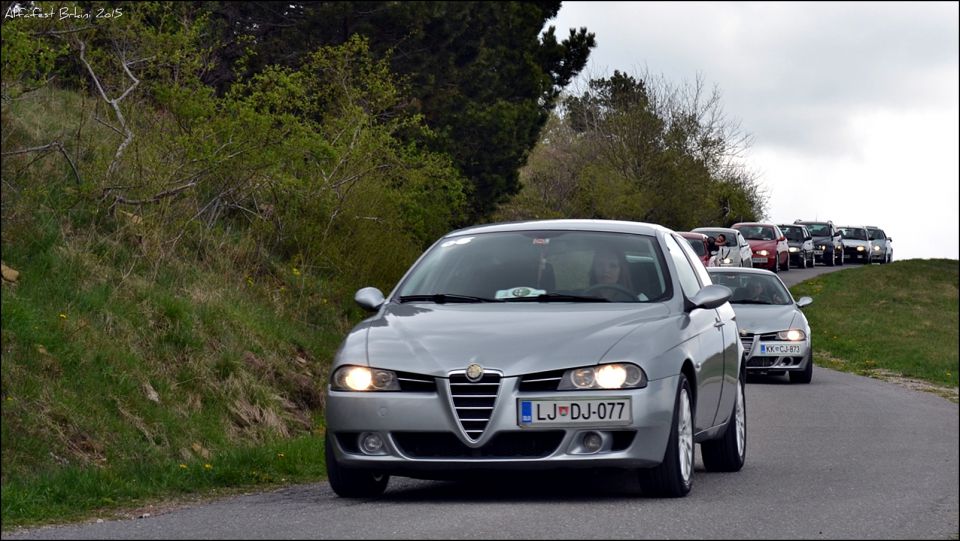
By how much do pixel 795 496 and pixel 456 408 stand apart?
219 cm

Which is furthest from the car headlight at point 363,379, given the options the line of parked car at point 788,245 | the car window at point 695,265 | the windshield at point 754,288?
the line of parked car at point 788,245

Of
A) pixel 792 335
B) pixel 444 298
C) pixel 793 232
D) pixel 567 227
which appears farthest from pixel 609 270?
pixel 793 232

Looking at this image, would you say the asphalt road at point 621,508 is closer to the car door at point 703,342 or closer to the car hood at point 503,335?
the car door at point 703,342

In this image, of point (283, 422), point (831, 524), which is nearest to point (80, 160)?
point (283, 422)

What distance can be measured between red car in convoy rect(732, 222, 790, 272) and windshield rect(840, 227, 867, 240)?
18591mm

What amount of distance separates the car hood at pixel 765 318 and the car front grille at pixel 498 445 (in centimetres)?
1333

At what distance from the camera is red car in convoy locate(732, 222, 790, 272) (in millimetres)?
53062

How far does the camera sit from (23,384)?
11891mm

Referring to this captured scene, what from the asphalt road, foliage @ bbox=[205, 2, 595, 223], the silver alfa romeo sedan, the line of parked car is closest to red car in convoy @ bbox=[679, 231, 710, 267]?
the line of parked car

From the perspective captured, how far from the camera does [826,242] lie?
65.9 m

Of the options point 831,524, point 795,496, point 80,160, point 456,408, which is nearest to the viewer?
point 831,524

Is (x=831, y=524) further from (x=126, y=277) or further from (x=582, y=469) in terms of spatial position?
(x=126, y=277)

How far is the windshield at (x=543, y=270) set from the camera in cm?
991

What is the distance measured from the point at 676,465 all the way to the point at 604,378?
2.42ft
